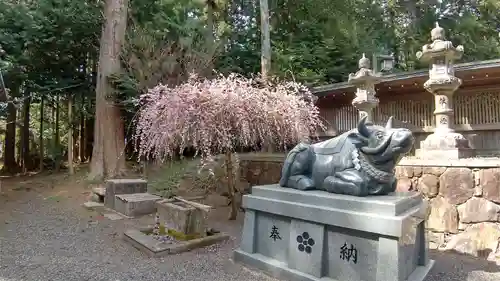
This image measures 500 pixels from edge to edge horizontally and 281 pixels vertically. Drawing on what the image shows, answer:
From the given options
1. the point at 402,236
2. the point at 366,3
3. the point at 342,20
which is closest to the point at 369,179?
the point at 402,236

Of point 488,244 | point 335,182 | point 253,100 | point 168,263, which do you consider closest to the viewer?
point 335,182

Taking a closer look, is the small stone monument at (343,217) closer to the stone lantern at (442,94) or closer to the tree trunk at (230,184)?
the tree trunk at (230,184)

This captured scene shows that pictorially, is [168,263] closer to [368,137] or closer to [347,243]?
[347,243]

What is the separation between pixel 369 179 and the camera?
329 centimetres

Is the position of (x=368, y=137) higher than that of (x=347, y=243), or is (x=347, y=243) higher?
(x=368, y=137)

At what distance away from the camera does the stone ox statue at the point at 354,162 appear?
3.22 meters

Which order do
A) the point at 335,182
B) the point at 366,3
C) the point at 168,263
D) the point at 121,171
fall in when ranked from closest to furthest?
1. the point at 335,182
2. the point at 168,263
3. the point at 121,171
4. the point at 366,3

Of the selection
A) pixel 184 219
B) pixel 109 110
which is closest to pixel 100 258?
pixel 184 219

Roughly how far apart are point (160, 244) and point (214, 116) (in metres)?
2.07

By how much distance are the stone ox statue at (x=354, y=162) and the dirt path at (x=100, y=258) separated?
125cm

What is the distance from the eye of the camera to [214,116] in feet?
17.5

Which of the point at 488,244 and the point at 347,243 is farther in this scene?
the point at 488,244

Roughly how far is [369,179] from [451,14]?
12.9m

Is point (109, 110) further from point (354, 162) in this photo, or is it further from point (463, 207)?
point (463, 207)
